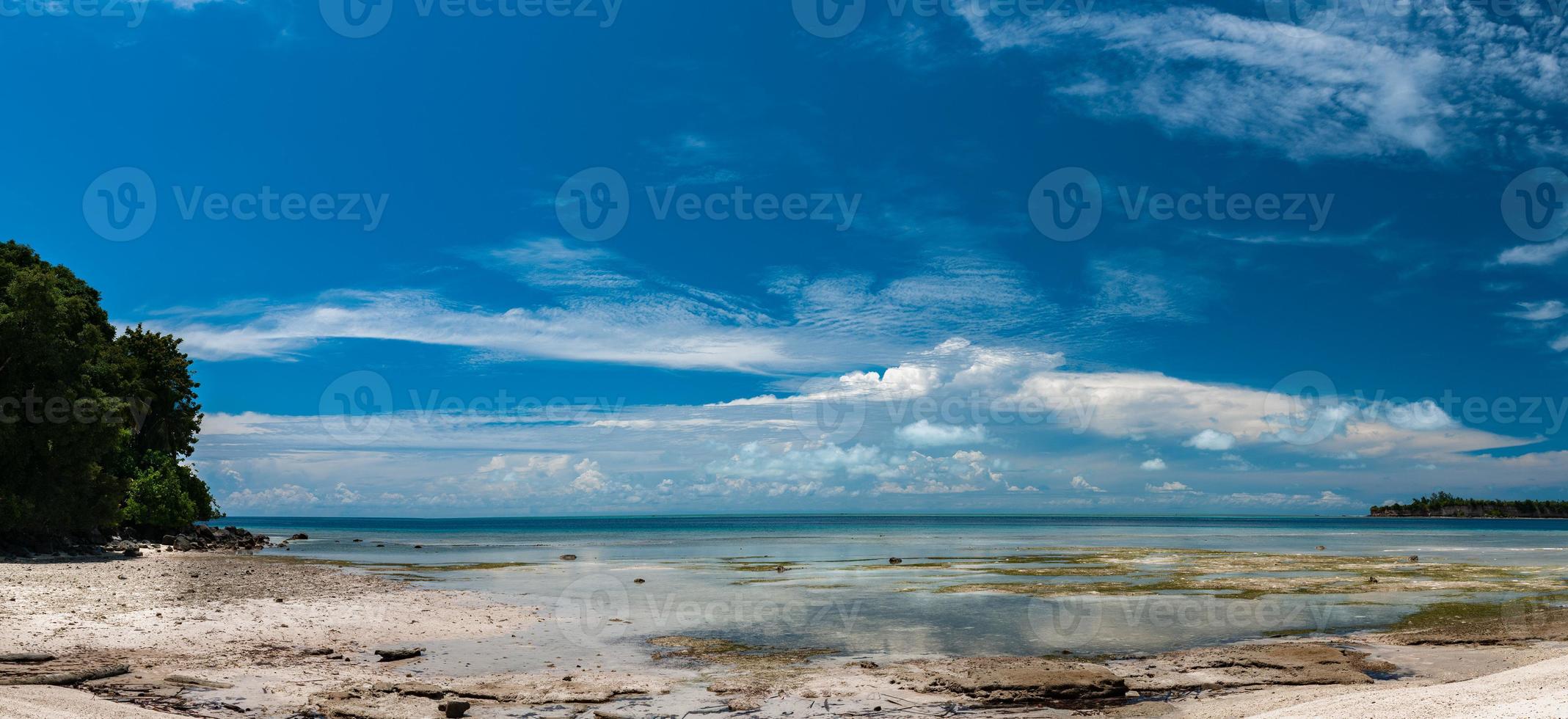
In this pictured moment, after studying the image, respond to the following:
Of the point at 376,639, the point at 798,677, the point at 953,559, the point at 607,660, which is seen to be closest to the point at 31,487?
the point at 376,639

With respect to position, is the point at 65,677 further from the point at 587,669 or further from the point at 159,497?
the point at 159,497

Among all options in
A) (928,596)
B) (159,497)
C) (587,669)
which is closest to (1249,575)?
(928,596)

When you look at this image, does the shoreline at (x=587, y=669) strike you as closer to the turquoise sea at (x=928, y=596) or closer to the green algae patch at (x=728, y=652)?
the green algae patch at (x=728, y=652)

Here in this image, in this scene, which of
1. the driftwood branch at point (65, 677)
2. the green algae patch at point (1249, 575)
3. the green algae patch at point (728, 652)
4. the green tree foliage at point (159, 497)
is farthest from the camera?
the green tree foliage at point (159, 497)

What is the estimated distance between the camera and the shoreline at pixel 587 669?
16.9m

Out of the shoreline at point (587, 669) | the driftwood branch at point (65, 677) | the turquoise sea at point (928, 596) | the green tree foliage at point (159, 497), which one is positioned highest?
the green tree foliage at point (159, 497)

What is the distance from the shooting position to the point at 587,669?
20.8 meters

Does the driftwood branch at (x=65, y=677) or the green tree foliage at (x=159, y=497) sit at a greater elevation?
the green tree foliage at (x=159, y=497)

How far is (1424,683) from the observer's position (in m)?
18.4

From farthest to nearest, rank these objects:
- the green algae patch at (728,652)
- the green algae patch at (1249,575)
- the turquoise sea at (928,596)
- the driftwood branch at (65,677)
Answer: the green algae patch at (1249,575)
the turquoise sea at (928,596)
the green algae patch at (728,652)
the driftwood branch at (65,677)

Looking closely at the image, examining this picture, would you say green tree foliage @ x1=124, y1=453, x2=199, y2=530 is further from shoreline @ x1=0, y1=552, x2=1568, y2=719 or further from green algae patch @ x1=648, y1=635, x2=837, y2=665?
green algae patch @ x1=648, y1=635, x2=837, y2=665

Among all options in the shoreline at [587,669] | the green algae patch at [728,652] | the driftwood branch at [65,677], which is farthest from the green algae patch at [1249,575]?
the driftwood branch at [65,677]

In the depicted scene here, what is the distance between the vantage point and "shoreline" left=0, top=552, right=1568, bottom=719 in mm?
16938

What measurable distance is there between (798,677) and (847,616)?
36.5 ft
